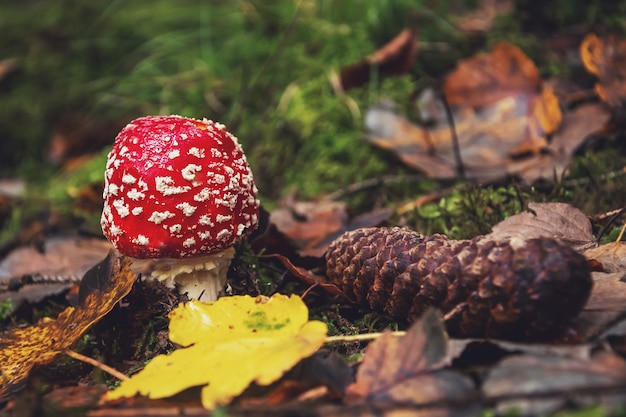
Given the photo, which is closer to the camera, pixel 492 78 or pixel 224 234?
pixel 224 234

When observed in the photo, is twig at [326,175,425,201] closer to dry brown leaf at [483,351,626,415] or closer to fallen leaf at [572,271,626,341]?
fallen leaf at [572,271,626,341]

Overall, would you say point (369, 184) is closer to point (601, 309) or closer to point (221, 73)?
point (601, 309)

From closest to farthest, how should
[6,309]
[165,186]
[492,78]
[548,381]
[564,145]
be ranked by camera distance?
[548,381], [165,186], [6,309], [564,145], [492,78]

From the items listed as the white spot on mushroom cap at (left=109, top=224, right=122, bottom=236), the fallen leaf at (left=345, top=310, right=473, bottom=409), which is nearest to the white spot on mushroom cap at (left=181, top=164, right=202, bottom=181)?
the white spot on mushroom cap at (left=109, top=224, right=122, bottom=236)

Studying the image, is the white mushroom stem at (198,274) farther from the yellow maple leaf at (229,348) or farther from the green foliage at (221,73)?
the green foliage at (221,73)

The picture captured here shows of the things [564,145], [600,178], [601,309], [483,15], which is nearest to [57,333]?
[601,309]

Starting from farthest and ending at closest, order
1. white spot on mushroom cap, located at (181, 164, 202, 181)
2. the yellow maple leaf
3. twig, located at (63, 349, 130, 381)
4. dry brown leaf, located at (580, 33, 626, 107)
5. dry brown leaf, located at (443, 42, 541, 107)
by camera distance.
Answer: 1. dry brown leaf, located at (443, 42, 541, 107)
2. dry brown leaf, located at (580, 33, 626, 107)
3. white spot on mushroom cap, located at (181, 164, 202, 181)
4. twig, located at (63, 349, 130, 381)
5. the yellow maple leaf

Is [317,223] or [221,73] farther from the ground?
[221,73]
